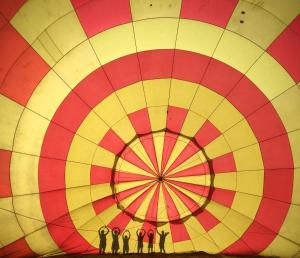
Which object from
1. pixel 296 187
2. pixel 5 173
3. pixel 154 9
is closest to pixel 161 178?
pixel 296 187

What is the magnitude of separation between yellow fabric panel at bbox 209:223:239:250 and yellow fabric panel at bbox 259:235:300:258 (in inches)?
15.1

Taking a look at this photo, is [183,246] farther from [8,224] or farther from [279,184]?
[8,224]

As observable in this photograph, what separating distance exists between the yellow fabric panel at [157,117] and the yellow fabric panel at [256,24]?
3.48 feet

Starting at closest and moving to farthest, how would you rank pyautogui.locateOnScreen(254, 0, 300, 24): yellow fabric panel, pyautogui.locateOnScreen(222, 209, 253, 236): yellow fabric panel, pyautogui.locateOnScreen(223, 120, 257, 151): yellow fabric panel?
pyautogui.locateOnScreen(254, 0, 300, 24): yellow fabric panel → pyautogui.locateOnScreen(223, 120, 257, 151): yellow fabric panel → pyautogui.locateOnScreen(222, 209, 253, 236): yellow fabric panel

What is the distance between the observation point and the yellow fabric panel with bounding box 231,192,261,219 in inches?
118


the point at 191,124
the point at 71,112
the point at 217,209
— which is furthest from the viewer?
the point at 217,209

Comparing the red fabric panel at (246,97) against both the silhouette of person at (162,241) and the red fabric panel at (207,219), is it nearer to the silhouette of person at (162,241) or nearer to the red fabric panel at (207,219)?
the red fabric panel at (207,219)

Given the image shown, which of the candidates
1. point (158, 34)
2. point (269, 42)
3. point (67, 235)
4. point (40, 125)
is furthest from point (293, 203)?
point (40, 125)

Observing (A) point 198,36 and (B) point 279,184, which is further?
(B) point 279,184

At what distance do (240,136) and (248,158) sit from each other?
0.26 metres

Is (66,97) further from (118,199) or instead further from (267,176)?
(267,176)

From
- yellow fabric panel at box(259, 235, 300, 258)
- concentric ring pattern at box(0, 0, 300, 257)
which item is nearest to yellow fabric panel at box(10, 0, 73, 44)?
concentric ring pattern at box(0, 0, 300, 257)

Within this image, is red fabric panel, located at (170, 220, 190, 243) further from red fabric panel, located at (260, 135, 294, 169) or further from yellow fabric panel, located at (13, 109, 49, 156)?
yellow fabric panel, located at (13, 109, 49, 156)

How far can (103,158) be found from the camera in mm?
3023
